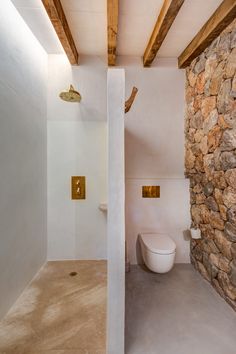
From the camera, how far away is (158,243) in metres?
2.32

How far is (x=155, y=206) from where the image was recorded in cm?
279

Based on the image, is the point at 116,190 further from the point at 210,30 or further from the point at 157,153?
the point at 210,30

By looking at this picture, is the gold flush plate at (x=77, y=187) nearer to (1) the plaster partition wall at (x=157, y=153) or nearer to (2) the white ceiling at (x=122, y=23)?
(1) the plaster partition wall at (x=157, y=153)

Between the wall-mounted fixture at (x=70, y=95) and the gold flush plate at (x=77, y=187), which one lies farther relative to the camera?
the gold flush plate at (x=77, y=187)

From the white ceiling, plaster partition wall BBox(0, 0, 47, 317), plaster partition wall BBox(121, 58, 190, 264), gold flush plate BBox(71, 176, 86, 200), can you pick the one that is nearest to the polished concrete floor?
plaster partition wall BBox(0, 0, 47, 317)

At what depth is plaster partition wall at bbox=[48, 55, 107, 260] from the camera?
9.22ft

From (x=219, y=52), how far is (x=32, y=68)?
2045 mm

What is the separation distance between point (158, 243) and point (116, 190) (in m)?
1.29

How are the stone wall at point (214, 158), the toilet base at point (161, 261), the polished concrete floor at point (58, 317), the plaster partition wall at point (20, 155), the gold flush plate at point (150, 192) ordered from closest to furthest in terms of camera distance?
the polished concrete floor at point (58, 317)
the plaster partition wall at point (20, 155)
the stone wall at point (214, 158)
the toilet base at point (161, 261)
the gold flush plate at point (150, 192)

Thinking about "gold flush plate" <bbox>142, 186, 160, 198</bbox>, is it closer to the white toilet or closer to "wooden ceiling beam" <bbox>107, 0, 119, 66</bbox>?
the white toilet

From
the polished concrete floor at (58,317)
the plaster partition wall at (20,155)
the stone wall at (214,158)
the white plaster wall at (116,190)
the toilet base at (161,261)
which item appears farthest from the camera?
the toilet base at (161,261)

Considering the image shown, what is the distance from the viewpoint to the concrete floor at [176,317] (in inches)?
59.7

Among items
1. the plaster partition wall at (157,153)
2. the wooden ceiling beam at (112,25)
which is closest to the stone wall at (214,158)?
the plaster partition wall at (157,153)

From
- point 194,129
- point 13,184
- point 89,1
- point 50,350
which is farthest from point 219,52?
point 50,350
